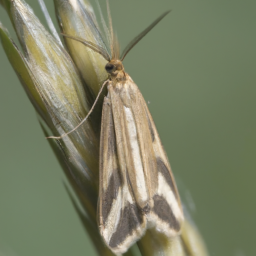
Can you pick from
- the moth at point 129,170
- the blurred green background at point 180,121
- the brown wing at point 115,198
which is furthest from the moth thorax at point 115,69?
the blurred green background at point 180,121

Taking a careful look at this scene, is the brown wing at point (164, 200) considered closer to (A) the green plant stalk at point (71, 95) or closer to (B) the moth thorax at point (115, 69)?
(A) the green plant stalk at point (71, 95)

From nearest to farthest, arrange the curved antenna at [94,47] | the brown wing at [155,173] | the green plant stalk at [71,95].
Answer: the green plant stalk at [71,95]
the curved antenna at [94,47]
the brown wing at [155,173]

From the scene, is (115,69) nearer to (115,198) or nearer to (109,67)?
(109,67)

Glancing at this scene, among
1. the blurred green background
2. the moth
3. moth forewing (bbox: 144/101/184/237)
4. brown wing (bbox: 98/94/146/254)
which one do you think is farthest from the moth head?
the blurred green background

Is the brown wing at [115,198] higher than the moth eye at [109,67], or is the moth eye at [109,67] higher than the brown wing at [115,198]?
the moth eye at [109,67]

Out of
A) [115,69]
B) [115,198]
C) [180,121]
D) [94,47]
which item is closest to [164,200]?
[115,198]

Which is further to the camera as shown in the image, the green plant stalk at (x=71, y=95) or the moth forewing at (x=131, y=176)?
the moth forewing at (x=131, y=176)

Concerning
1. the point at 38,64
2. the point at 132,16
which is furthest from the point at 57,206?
the point at 132,16

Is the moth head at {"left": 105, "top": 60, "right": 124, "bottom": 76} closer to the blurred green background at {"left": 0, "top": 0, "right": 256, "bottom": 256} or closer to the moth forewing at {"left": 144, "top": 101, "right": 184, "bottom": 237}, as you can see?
the moth forewing at {"left": 144, "top": 101, "right": 184, "bottom": 237}
